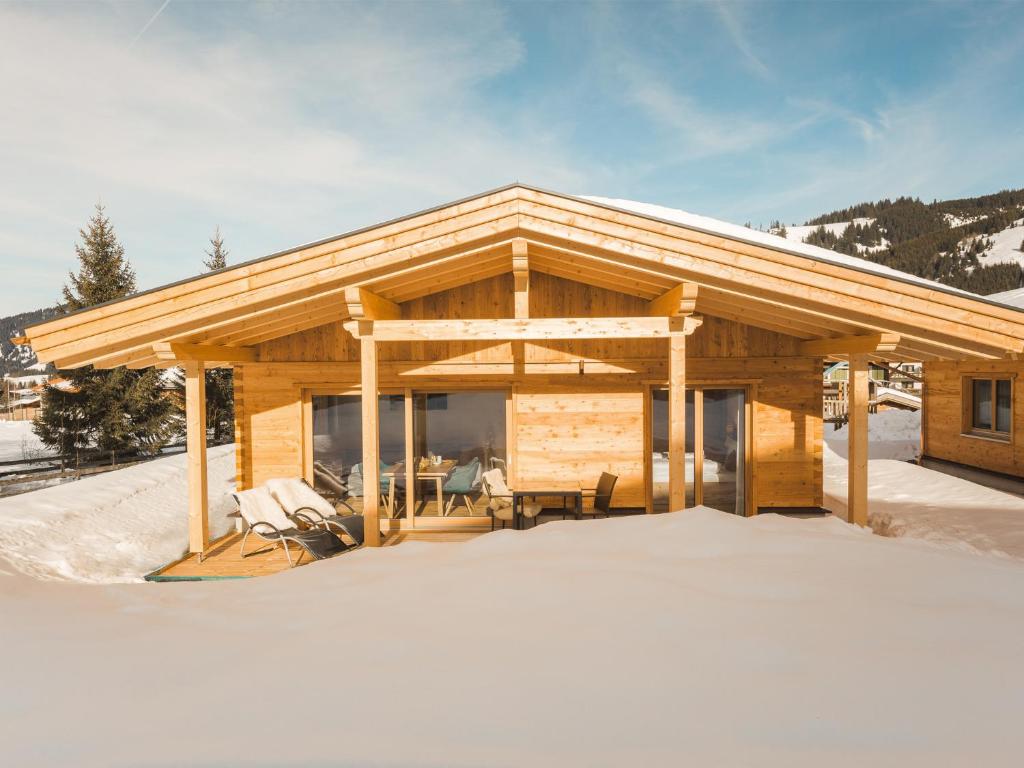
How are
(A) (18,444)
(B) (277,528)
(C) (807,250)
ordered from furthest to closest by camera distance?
(A) (18,444) → (C) (807,250) → (B) (277,528)

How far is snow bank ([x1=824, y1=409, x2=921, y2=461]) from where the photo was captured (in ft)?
54.6

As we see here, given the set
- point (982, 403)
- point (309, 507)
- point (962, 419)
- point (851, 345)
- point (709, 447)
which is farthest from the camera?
point (962, 419)

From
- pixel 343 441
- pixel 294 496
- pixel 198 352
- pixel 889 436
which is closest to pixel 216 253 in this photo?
pixel 343 441

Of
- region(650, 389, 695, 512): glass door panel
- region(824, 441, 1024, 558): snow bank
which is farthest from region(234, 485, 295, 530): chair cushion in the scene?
region(824, 441, 1024, 558): snow bank

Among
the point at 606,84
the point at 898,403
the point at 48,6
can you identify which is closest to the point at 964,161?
the point at 606,84

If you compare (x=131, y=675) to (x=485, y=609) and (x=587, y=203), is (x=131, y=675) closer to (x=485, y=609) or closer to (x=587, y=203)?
(x=485, y=609)

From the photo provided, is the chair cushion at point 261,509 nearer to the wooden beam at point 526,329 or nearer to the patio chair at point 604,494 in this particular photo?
the wooden beam at point 526,329

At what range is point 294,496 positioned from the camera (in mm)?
7129

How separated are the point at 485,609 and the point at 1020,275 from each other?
343 feet

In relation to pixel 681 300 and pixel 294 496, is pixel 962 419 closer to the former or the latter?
pixel 681 300

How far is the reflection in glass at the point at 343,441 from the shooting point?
7.91 metres

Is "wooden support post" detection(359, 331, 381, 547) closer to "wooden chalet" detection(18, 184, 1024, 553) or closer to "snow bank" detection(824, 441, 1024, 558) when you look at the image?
"wooden chalet" detection(18, 184, 1024, 553)

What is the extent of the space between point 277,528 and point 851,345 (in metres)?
6.93

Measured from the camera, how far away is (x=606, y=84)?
33.8 m
